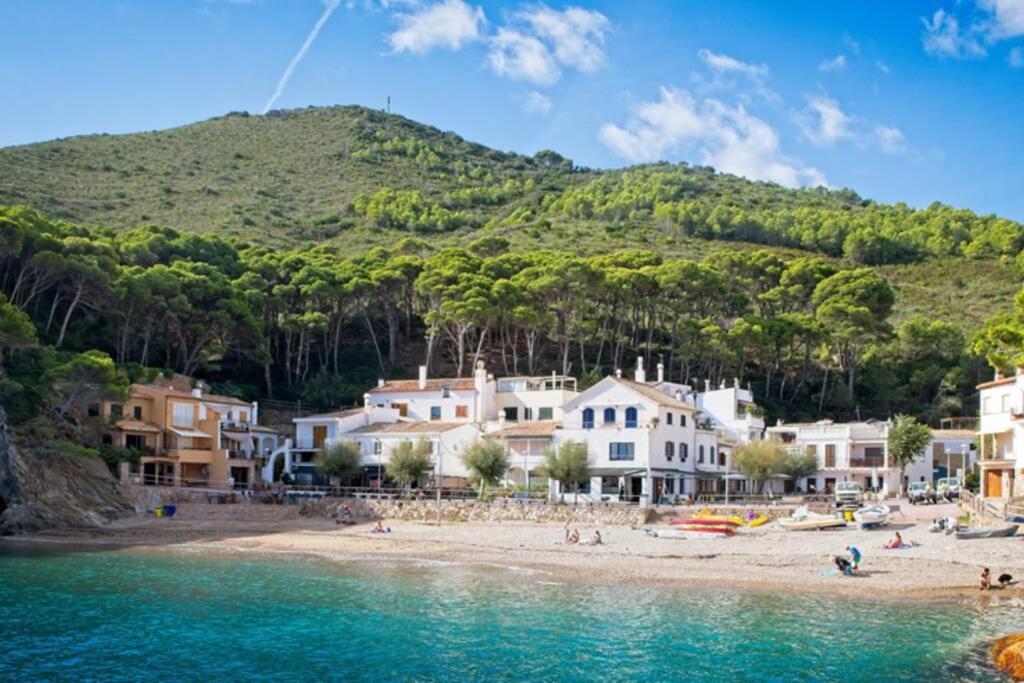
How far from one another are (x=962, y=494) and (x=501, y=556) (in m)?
22.7

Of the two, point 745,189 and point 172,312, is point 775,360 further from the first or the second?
point 745,189

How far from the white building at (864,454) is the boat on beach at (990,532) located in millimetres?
23663

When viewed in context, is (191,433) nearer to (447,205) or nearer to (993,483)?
(993,483)

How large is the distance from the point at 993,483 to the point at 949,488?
9.67ft

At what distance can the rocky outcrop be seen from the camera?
50.6m

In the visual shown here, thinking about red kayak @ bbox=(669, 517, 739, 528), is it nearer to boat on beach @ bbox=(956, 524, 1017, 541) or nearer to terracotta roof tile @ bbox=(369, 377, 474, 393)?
boat on beach @ bbox=(956, 524, 1017, 541)

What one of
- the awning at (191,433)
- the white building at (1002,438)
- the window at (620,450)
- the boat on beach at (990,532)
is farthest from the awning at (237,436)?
the boat on beach at (990,532)

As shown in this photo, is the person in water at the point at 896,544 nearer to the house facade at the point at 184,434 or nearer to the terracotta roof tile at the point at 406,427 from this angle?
the terracotta roof tile at the point at 406,427

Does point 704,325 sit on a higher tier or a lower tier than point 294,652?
higher

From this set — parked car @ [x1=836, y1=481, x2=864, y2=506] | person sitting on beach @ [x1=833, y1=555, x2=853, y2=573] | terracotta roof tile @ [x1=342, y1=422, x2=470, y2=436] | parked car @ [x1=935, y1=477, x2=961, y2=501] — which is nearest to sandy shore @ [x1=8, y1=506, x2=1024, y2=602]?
person sitting on beach @ [x1=833, y1=555, x2=853, y2=573]

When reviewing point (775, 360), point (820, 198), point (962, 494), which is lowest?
point (962, 494)

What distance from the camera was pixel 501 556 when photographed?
4547 cm

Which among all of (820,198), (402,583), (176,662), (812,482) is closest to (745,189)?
(820,198)

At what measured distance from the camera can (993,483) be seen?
52.8 meters
